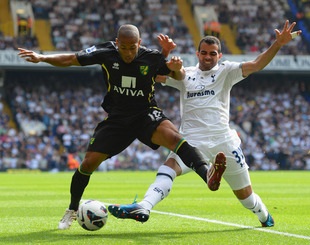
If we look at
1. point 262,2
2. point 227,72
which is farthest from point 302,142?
point 227,72

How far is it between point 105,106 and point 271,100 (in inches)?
1278

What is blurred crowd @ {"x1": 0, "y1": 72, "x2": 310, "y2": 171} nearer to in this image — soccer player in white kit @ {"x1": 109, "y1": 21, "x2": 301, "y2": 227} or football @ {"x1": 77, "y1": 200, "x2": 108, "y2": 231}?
soccer player in white kit @ {"x1": 109, "y1": 21, "x2": 301, "y2": 227}

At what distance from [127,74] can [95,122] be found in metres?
28.3

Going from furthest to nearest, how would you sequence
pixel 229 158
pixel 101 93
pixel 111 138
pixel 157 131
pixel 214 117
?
pixel 101 93
pixel 214 117
pixel 229 158
pixel 111 138
pixel 157 131

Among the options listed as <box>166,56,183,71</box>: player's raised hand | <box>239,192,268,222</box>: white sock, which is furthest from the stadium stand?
<box>166,56,183,71</box>: player's raised hand

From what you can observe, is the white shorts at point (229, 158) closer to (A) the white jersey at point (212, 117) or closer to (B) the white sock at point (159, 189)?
(A) the white jersey at point (212, 117)

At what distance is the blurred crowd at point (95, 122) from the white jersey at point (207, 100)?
24.6 m

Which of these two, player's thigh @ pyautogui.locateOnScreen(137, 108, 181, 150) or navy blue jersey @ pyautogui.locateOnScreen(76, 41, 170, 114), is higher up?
navy blue jersey @ pyautogui.locateOnScreen(76, 41, 170, 114)

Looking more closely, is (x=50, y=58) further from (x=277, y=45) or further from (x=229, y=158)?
(x=277, y=45)

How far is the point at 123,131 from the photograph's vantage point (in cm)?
825

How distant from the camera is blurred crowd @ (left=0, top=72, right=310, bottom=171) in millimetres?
33969

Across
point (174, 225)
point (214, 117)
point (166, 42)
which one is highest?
point (166, 42)

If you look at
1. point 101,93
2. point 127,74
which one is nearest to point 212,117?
point 127,74

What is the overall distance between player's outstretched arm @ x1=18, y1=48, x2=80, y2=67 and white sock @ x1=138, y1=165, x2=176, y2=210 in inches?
58.4
